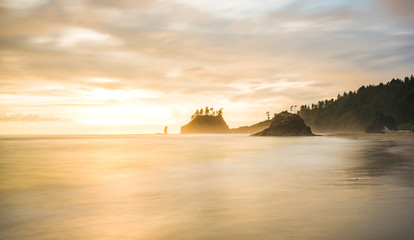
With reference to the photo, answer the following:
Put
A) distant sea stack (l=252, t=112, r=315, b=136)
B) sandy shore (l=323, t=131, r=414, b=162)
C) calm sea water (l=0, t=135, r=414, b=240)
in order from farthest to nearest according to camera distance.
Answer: distant sea stack (l=252, t=112, r=315, b=136), sandy shore (l=323, t=131, r=414, b=162), calm sea water (l=0, t=135, r=414, b=240)

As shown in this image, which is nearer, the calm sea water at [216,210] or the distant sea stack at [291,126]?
the calm sea water at [216,210]

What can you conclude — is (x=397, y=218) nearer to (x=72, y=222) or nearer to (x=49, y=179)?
(x=72, y=222)

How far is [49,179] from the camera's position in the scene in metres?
19.3

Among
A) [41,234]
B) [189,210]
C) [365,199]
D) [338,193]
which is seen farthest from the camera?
[338,193]

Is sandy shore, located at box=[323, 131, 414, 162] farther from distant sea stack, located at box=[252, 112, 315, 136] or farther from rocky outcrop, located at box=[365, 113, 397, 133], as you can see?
distant sea stack, located at box=[252, 112, 315, 136]

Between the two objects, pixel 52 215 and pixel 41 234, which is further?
pixel 52 215

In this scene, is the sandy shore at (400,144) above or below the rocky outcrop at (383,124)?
below

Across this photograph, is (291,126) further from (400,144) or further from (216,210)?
(216,210)

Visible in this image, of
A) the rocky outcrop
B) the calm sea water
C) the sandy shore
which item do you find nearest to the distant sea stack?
the rocky outcrop

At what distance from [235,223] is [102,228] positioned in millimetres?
3622

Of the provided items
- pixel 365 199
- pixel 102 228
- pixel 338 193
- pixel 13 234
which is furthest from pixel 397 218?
pixel 13 234

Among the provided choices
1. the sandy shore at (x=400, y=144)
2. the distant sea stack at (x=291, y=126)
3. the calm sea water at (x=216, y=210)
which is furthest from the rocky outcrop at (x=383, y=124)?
the calm sea water at (x=216, y=210)

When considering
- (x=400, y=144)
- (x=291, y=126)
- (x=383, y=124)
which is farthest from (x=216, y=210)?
(x=383, y=124)

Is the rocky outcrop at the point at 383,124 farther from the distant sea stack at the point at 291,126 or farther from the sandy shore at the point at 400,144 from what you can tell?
the sandy shore at the point at 400,144
